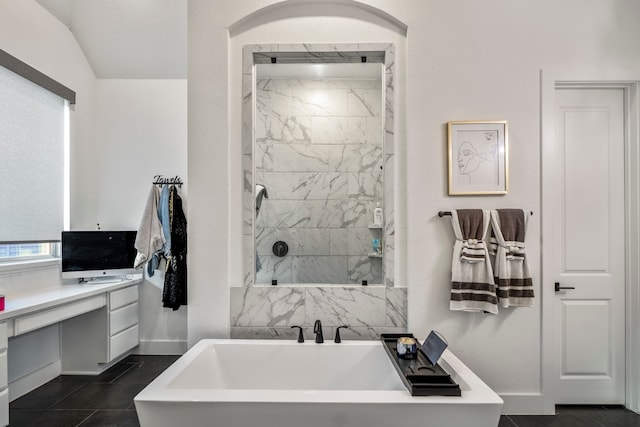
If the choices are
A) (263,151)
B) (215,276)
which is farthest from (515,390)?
(263,151)

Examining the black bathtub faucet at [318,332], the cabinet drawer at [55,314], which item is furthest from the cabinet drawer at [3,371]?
the black bathtub faucet at [318,332]

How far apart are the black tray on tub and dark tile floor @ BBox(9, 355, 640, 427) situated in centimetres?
85

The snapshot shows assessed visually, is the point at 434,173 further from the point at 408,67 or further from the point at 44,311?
the point at 44,311

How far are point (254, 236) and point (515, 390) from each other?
6.42 feet

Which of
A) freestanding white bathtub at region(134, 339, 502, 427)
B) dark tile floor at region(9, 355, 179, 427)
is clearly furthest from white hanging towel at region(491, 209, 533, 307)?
dark tile floor at region(9, 355, 179, 427)

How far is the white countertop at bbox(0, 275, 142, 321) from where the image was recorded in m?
2.13

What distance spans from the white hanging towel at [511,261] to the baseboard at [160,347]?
290 cm

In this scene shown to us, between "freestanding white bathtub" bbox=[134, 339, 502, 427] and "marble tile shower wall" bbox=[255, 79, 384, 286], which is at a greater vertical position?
"marble tile shower wall" bbox=[255, 79, 384, 286]

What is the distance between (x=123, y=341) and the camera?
3.14 metres

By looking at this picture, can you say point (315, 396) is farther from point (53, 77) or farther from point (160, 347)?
point (53, 77)

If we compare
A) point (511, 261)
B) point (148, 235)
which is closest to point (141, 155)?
point (148, 235)

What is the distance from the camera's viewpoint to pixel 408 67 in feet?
7.46

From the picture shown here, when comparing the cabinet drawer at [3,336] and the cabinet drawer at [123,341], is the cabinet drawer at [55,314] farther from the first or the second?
the cabinet drawer at [123,341]

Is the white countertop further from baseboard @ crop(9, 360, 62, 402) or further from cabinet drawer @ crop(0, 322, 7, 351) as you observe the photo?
baseboard @ crop(9, 360, 62, 402)
